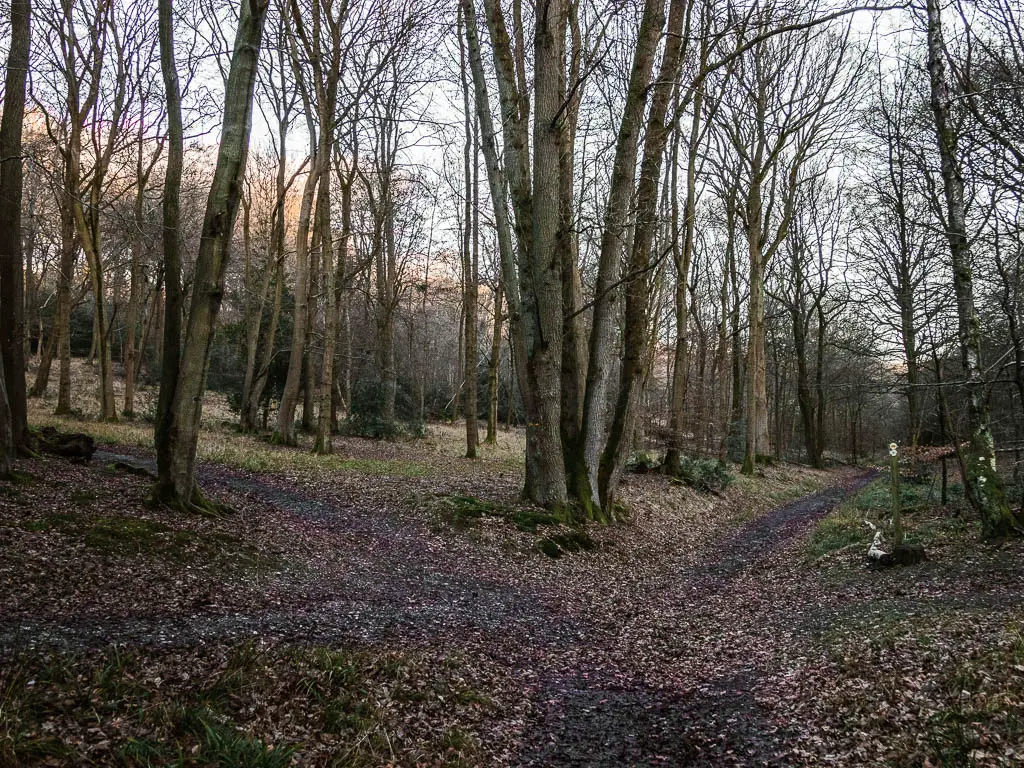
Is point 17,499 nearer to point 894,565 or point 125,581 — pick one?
point 125,581

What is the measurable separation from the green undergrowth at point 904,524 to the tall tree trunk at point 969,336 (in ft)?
3.11

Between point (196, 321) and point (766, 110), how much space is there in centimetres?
1986

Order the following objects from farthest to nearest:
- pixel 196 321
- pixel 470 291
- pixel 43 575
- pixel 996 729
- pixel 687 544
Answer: pixel 470 291 < pixel 687 544 < pixel 196 321 < pixel 43 575 < pixel 996 729

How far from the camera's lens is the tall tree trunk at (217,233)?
24.6 feet

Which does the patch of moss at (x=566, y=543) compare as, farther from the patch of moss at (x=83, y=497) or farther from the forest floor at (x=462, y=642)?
the patch of moss at (x=83, y=497)

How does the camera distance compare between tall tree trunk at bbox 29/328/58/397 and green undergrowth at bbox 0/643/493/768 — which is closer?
green undergrowth at bbox 0/643/493/768

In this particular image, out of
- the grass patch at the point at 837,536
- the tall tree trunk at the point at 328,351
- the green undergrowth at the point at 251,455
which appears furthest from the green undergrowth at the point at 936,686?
the tall tree trunk at the point at 328,351

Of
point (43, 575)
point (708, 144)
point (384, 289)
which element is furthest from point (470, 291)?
point (43, 575)

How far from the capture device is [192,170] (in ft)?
72.0

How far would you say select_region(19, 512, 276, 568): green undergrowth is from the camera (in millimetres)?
6098

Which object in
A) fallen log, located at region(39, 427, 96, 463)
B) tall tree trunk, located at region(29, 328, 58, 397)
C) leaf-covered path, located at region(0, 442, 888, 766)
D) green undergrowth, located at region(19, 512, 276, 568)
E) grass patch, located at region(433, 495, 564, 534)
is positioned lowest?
leaf-covered path, located at region(0, 442, 888, 766)

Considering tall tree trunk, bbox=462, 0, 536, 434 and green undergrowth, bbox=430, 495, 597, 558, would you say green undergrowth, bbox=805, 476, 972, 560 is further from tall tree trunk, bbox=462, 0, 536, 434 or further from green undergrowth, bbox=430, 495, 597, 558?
tall tree trunk, bbox=462, 0, 536, 434

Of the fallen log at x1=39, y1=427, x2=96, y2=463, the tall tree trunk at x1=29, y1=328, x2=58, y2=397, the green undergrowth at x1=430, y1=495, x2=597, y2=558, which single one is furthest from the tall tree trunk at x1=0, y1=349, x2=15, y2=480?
the tall tree trunk at x1=29, y1=328, x2=58, y2=397

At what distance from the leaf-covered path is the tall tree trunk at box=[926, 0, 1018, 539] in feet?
8.61
